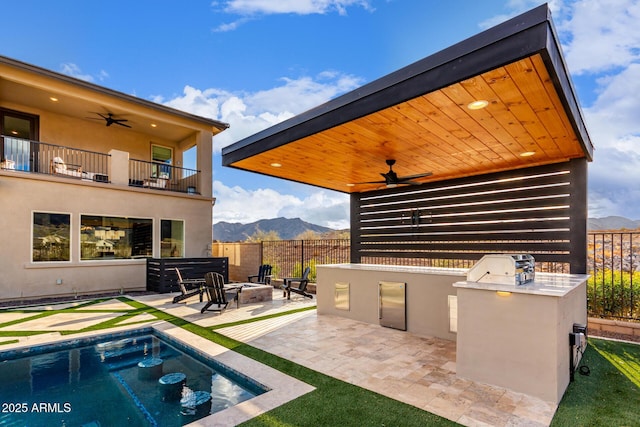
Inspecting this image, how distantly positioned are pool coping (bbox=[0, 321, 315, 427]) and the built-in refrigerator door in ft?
8.84

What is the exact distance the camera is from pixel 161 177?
13.5 m

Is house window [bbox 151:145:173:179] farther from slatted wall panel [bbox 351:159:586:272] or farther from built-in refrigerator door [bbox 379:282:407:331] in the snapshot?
built-in refrigerator door [bbox 379:282:407:331]

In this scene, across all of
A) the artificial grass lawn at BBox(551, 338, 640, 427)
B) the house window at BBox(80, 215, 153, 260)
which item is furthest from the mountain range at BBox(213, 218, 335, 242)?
the artificial grass lawn at BBox(551, 338, 640, 427)

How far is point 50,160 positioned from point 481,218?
42.5 feet

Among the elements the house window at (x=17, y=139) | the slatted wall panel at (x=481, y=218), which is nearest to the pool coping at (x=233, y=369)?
the slatted wall panel at (x=481, y=218)

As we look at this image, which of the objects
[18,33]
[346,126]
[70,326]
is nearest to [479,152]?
[346,126]

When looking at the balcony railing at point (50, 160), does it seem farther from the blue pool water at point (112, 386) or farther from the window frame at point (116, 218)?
the blue pool water at point (112, 386)

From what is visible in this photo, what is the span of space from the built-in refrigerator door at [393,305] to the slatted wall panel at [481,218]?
2.06 meters

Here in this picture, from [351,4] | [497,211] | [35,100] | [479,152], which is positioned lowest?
[497,211]

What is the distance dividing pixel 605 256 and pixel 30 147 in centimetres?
1547

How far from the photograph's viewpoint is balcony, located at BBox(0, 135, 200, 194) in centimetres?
991

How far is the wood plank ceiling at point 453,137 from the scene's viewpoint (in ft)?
10.1

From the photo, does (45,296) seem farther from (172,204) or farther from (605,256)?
(605,256)

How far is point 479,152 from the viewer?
528 cm
